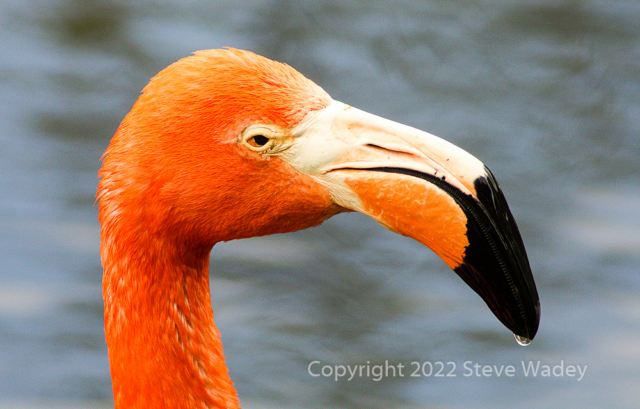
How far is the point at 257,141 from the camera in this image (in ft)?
7.91

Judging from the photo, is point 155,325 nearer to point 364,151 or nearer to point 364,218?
point 364,151

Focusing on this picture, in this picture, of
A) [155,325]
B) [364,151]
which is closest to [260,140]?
[364,151]

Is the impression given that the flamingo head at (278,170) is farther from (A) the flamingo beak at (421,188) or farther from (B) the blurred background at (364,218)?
(B) the blurred background at (364,218)

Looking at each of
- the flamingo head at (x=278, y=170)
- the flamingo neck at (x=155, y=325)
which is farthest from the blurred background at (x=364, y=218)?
the flamingo head at (x=278, y=170)

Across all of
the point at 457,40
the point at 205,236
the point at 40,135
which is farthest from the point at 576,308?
the point at 40,135

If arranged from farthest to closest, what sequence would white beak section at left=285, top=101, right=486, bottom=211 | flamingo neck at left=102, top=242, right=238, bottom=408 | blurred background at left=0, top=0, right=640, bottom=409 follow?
blurred background at left=0, top=0, right=640, bottom=409 < flamingo neck at left=102, top=242, right=238, bottom=408 < white beak section at left=285, top=101, right=486, bottom=211

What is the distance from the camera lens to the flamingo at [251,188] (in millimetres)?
2365

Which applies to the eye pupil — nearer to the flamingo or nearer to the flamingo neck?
the flamingo

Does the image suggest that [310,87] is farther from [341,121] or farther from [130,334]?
[130,334]

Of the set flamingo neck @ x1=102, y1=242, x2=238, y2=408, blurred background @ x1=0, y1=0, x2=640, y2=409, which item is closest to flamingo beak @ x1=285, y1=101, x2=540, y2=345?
flamingo neck @ x1=102, y1=242, x2=238, y2=408

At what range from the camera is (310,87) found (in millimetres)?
2533

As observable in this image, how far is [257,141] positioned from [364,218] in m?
3.95

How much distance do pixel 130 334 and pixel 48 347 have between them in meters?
2.85

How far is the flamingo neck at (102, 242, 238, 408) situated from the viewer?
2498 millimetres
